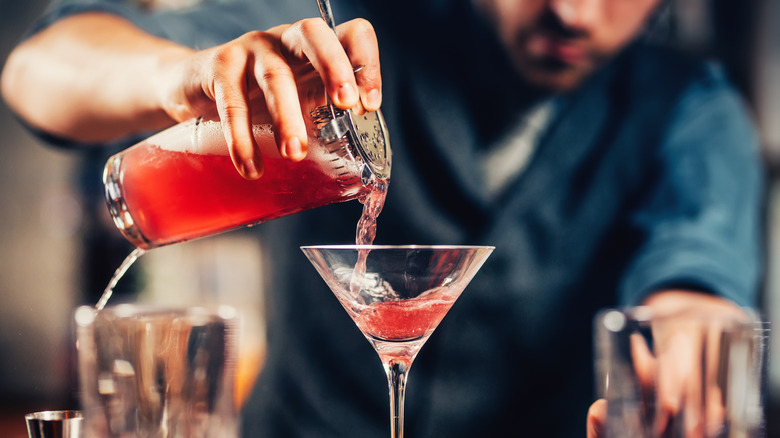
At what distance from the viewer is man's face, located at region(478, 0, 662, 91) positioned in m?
1.56

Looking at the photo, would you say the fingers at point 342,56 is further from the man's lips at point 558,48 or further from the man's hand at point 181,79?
the man's lips at point 558,48

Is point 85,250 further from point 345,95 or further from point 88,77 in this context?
point 345,95

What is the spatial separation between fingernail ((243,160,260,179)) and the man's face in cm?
107

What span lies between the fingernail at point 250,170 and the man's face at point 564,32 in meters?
1.07

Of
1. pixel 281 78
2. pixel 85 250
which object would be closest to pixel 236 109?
pixel 281 78

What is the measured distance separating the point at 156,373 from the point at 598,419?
449 mm

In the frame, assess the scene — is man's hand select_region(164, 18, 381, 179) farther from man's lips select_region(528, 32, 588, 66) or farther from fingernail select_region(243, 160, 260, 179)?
man's lips select_region(528, 32, 588, 66)

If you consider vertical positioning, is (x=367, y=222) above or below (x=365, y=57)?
below

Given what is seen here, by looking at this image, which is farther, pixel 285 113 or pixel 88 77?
pixel 88 77

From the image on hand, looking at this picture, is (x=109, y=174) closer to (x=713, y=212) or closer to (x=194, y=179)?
(x=194, y=179)

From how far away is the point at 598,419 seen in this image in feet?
2.06

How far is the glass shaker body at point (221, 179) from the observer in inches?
29.8

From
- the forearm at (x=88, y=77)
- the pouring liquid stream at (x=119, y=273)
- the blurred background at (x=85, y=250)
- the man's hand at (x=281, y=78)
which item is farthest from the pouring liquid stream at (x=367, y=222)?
the blurred background at (x=85, y=250)

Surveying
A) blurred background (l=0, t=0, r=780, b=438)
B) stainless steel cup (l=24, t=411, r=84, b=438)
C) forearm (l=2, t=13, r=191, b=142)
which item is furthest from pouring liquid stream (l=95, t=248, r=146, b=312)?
blurred background (l=0, t=0, r=780, b=438)
